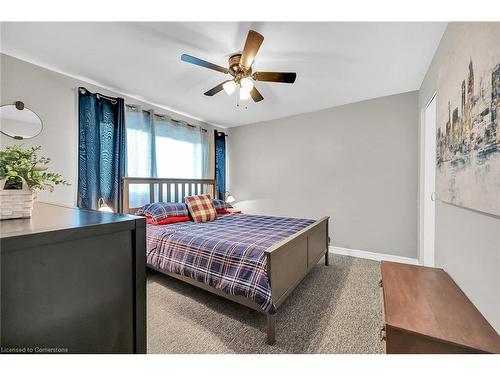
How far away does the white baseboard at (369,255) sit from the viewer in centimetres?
303

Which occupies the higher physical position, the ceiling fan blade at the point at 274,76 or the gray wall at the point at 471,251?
the ceiling fan blade at the point at 274,76

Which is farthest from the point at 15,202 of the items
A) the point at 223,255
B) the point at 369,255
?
the point at 369,255

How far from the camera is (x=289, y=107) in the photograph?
361 centimetres

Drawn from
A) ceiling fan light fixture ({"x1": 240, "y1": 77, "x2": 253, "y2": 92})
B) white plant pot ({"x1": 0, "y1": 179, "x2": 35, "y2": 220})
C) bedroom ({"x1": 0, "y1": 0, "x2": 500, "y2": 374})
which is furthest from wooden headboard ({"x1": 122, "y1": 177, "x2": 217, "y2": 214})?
white plant pot ({"x1": 0, "y1": 179, "x2": 35, "y2": 220})

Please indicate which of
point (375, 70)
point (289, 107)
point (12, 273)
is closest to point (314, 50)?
point (375, 70)

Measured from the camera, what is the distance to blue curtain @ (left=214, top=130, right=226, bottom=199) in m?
4.60

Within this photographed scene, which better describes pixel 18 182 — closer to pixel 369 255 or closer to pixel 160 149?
pixel 160 149

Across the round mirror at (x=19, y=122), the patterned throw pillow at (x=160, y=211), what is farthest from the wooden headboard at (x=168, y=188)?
the round mirror at (x=19, y=122)

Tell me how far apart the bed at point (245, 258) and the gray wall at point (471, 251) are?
1083 millimetres

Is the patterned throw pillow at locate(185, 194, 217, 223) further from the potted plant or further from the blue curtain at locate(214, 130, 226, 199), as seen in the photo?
the potted plant

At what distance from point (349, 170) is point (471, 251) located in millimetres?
2420

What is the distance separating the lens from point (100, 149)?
277 cm

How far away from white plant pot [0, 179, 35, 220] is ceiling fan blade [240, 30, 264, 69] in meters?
1.59

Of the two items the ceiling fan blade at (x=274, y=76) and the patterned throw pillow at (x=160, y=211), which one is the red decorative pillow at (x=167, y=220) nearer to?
the patterned throw pillow at (x=160, y=211)
